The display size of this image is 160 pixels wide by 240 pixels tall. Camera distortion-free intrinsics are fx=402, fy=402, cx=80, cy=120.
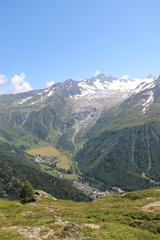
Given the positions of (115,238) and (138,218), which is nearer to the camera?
(115,238)

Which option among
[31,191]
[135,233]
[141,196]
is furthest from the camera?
[31,191]

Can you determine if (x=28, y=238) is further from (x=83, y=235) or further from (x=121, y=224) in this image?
(x=121, y=224)

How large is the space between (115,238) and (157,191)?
53.0m

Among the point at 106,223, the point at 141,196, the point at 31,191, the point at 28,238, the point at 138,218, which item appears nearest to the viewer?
the point at 28,238

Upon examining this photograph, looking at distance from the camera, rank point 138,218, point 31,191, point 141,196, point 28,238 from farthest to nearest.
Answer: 1. point 31,191
2. point 141,196
3. point 138,218
4. point 28,238

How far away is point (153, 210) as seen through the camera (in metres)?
77.2

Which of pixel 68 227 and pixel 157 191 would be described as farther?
pixel 157 191

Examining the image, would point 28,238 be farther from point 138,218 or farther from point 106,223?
point 138,218

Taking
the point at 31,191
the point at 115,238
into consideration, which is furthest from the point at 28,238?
the point at 31,191

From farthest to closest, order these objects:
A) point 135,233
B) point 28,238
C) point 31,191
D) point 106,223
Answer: point 31,191, point 106,223, point 135,233, point 28,238

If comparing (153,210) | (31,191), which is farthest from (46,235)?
(31,191)

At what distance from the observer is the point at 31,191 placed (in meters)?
141

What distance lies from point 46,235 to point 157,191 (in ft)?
183

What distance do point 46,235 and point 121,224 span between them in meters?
15.4
